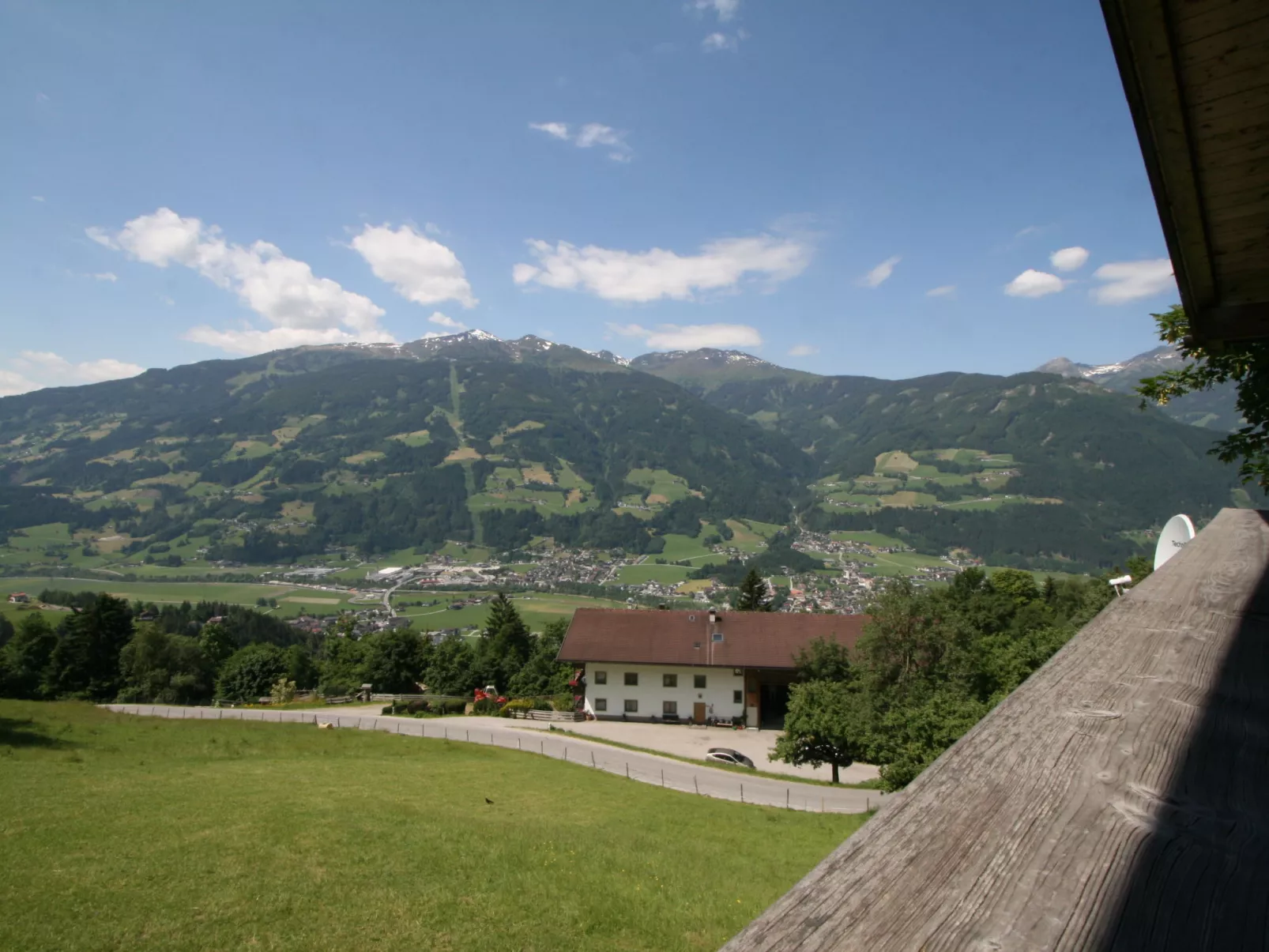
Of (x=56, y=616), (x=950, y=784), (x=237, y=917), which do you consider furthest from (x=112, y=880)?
(x=56, y=616)

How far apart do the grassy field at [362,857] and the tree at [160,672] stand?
4068 cm

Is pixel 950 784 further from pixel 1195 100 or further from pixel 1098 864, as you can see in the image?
pixel 1195 100

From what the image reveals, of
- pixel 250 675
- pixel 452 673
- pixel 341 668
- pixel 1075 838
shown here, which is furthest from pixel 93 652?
pixel 1075 838

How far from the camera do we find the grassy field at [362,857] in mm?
9602

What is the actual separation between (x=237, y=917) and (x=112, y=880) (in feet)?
8.57

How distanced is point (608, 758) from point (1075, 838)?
1253 inches

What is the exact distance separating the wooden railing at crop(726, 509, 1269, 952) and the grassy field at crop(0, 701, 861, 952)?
10.4 meters

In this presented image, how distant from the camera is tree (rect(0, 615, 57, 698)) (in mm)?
53656

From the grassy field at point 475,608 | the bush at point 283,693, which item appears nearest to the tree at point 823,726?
the bush at point 283,693

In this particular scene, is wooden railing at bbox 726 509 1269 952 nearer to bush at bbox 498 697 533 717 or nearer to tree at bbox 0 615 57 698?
bush at bbox 498 697 533 717

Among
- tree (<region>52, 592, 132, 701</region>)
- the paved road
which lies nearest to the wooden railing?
the paved road

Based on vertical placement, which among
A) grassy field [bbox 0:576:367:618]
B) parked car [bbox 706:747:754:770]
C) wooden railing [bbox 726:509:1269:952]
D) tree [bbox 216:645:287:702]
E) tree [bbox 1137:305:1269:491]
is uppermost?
tree [bbox 1137:305:1269:491]

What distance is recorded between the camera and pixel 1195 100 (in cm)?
255

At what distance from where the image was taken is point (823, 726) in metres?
24.7
